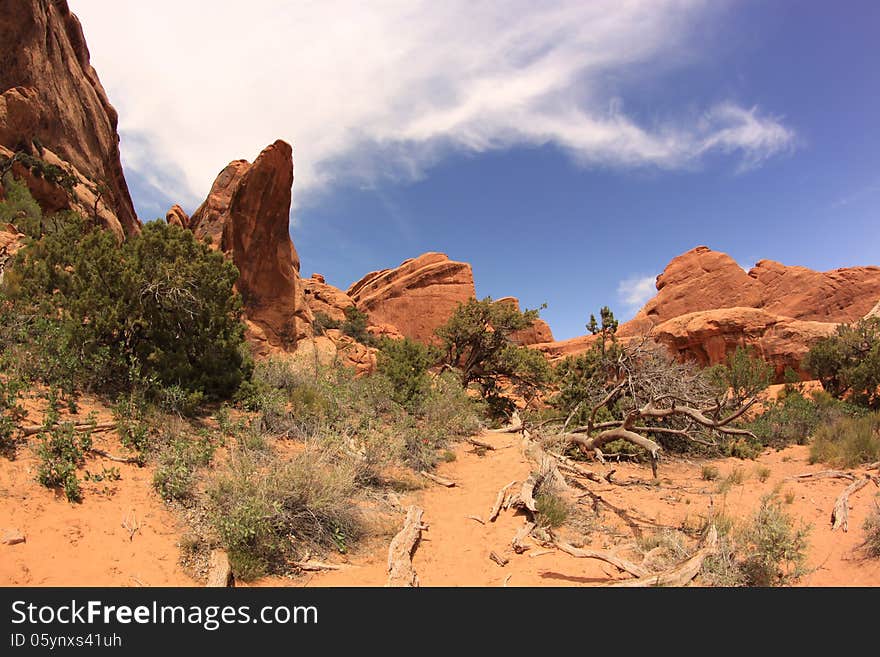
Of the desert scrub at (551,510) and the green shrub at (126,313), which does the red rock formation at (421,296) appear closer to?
the green shrub at (126,313)

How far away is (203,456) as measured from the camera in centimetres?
588

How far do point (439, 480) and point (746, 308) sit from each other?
2891 cm

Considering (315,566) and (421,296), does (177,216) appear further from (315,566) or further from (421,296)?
(315,566)

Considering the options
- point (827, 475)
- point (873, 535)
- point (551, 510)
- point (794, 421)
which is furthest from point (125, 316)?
point (794, 421)

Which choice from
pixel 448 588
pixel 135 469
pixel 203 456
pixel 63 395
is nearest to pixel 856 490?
pixel 448 588

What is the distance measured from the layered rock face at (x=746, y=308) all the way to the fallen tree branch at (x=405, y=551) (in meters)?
16.7

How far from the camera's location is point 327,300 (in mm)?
35094

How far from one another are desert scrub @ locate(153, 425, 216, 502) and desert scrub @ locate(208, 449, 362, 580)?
0.34 metres

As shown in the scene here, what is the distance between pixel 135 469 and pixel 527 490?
4992 millimetres

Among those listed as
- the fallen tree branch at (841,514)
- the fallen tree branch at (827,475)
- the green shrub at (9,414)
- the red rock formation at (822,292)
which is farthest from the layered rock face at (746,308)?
the green shrub at (9,414)

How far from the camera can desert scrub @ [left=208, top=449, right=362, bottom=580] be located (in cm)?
449

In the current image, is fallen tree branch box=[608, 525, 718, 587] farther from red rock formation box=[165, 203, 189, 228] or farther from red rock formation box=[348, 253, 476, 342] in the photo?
red rock formation box=[165, 203, 189, 228]

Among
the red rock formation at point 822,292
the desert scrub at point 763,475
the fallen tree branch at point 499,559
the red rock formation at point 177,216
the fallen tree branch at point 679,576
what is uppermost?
the red rock formation at point 177,216

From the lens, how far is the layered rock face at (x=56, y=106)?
61.3 feet
